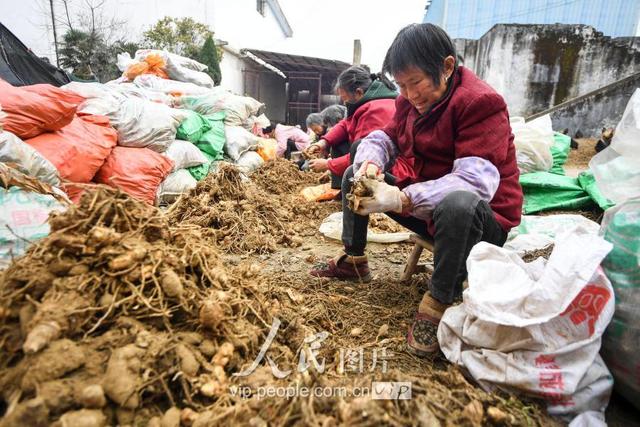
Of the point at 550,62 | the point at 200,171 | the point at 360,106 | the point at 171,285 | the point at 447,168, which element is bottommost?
the point at 200,171

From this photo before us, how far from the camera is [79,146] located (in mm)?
2611

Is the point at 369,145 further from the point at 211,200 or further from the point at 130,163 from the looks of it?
the point at 130,163

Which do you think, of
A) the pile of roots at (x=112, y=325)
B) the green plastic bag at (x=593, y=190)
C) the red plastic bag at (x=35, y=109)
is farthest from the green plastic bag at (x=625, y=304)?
the red plastic bag at (x=35, y=109)

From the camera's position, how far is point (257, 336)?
1264 millimetres

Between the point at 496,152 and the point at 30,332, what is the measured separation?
1622mm

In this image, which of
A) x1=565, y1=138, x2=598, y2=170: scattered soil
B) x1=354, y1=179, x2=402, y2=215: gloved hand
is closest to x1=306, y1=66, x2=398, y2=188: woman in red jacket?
x1=354, y1=179, x2=402, y2=215: gloved hand

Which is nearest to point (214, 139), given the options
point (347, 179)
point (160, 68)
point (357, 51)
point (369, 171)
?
point (160, 68)

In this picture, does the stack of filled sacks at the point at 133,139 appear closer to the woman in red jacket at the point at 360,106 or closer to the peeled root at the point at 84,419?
the woman in red jacket at the point at 360,106

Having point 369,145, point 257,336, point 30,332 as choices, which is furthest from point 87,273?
point 369,145

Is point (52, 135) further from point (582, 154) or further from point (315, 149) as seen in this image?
point (582, 154)

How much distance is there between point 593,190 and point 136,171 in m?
3.68

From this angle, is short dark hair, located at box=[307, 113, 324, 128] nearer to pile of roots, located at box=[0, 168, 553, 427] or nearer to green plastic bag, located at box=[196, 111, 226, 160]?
green plastic bag, located at box=[196, 111, 226, 160]

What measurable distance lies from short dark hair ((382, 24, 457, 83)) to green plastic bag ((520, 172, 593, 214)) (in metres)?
2.18

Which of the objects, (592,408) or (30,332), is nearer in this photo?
(30,332)
